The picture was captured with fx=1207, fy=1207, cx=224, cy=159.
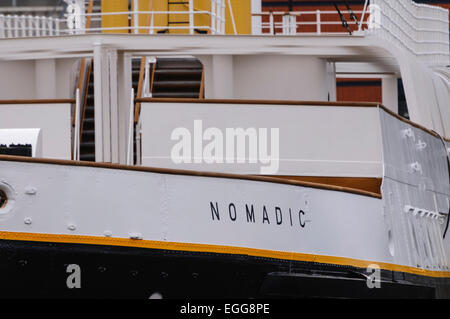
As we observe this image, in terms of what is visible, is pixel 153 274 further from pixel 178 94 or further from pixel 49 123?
pixel 178 94

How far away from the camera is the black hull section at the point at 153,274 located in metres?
9.19

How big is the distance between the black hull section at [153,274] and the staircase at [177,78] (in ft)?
13.8

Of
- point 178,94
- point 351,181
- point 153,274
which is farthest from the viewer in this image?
point 178,94

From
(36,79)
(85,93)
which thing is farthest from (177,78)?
(36,79)

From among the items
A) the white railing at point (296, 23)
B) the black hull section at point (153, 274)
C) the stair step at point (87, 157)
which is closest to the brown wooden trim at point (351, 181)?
the black hull section at point (153, 274)

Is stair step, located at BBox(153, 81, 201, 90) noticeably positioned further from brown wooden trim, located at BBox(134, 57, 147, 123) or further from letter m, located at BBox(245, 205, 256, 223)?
letter m, located at BBox(245, 205, 256, 223)

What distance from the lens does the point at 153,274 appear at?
31.5ft

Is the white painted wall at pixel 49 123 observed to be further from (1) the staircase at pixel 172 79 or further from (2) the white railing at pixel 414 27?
(2) the white railing at pixel 414 27

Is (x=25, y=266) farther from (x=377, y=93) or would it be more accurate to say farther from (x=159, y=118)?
(x=377, y=93)

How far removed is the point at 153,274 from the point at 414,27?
28.1 ft

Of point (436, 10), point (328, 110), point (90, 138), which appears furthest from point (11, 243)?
point (436, 10)

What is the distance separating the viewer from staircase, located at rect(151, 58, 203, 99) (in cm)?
A: 1439

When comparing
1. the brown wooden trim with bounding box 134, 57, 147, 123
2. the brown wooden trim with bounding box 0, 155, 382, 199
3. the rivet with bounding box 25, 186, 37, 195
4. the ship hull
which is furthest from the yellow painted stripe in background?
the brown wooden trim with bounding box 134, 57, 147, 123

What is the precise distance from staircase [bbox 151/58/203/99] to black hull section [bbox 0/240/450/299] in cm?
420
